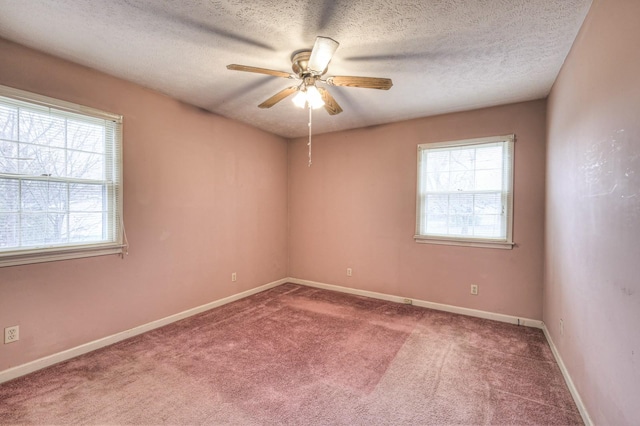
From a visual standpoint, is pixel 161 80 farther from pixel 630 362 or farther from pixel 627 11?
pixel 630 362

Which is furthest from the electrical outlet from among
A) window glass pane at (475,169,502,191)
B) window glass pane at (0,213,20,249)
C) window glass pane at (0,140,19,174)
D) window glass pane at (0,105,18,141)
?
window glass pane at (475,169,502,191)

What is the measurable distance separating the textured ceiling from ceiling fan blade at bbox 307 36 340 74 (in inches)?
8.2

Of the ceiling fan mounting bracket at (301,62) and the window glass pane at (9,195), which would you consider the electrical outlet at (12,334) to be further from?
the ceiling fan mounting bracket at (301,62)

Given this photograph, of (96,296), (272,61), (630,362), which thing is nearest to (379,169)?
(272,61)

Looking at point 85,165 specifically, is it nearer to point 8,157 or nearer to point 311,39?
point 8,157

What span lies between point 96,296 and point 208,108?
7.69 ft

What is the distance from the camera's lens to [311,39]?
6.95ft

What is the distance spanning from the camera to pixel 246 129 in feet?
14.0

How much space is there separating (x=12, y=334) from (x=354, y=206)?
12.4 feet

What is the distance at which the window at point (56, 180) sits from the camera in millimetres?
2219

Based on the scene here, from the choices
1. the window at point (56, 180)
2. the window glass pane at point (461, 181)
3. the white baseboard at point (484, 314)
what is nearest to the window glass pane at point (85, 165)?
the window at point (56, 180)

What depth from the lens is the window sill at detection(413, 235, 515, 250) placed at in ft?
11.2

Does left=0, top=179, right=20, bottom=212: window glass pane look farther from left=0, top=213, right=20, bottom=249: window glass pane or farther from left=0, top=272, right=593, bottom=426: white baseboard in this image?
left=0, top=272, right=593, bottom=426: white baseboard

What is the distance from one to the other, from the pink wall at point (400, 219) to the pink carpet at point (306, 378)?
0.56 m
